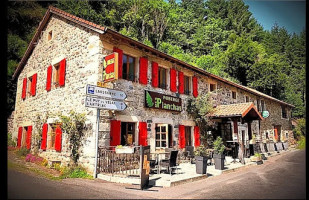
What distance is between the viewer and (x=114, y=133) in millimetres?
8352

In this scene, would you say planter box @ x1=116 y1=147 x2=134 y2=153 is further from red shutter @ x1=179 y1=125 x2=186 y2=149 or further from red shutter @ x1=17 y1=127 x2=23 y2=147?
red shutter @ x1=17 y1=127 x2=23 y2=147

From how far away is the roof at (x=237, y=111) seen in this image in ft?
36.0

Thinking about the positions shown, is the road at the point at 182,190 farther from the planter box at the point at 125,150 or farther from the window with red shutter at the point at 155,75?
the window with red shutter at the point at 155,75

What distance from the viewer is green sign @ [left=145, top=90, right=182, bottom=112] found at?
9785 mm

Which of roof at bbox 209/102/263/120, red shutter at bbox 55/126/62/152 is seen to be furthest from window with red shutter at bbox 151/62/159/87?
red shutter at bbox 55/126/62/152

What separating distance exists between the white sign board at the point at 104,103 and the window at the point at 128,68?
1540mm

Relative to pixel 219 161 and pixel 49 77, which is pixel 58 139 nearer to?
pixel 49 77

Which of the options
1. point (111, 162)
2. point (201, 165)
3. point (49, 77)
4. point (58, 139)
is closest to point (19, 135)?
point (49, 77)

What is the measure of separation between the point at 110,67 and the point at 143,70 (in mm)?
2145

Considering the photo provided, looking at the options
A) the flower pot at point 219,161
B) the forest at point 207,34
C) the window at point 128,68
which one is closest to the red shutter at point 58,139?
the window at point 128,68

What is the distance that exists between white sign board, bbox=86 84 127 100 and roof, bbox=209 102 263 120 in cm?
579

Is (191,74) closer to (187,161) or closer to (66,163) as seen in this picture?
(187,161)

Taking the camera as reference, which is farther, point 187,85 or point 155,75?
point 187,85

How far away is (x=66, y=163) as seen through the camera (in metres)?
8.98
